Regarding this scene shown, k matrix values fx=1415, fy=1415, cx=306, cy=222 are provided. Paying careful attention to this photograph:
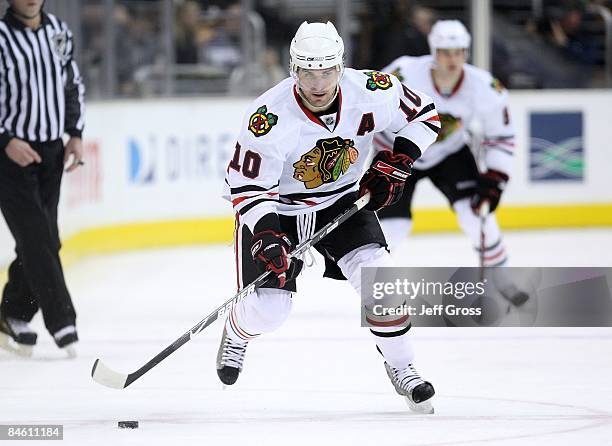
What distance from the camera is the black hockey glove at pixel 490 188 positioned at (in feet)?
19.2

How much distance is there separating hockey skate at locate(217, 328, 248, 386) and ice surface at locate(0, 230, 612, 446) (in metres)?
0.07

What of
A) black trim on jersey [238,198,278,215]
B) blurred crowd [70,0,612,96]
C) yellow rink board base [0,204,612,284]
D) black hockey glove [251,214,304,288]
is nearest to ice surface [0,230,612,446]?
black hockey glove [251,214,304,288]

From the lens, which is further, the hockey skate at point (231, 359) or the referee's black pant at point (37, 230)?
the referee's black pant at point (37, 230)

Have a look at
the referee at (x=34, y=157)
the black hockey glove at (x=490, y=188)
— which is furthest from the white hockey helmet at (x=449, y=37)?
the referee at (x=34, y=157)

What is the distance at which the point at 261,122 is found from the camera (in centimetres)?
364

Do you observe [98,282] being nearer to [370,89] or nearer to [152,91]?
[152,91]

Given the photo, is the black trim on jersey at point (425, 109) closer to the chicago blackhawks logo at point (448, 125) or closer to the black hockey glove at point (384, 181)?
the black hockey glove at point (384, 181)

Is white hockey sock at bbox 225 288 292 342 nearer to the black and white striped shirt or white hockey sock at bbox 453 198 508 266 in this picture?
the black and white striped shirt

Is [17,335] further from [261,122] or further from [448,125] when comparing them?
[448,125]

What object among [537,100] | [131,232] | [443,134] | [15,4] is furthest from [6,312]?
[537,100]

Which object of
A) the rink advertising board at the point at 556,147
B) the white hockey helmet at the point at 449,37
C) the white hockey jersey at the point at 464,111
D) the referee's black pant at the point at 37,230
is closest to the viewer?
the referee's black pant at the point at 37,230

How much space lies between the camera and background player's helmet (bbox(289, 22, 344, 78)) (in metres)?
3.58

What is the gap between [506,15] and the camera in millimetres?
9734

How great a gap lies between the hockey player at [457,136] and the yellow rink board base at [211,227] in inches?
84.1
